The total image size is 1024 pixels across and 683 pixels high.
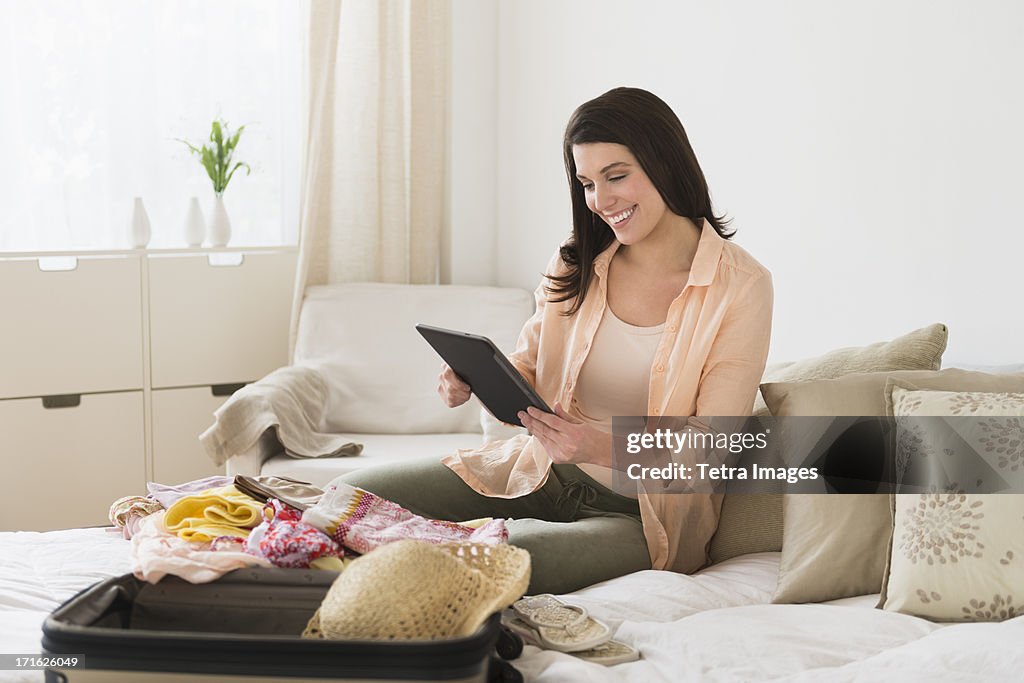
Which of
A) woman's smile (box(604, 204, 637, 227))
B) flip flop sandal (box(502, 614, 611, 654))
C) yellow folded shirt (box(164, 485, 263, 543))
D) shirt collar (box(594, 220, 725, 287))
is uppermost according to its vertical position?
woman's smile (box(604, 204, 637, 227))

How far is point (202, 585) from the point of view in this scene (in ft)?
3.99

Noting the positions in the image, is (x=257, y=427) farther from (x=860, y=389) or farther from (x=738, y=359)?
(x=860, y=389)

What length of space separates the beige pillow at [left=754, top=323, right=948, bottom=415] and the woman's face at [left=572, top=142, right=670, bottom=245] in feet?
1.28

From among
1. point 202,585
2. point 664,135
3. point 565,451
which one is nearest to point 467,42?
point 664,135

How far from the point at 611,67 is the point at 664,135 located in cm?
122

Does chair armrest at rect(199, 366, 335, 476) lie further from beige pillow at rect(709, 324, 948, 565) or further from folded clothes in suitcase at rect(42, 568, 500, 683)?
folded clothes in suitcase at rect(42, 568, 500, 683)

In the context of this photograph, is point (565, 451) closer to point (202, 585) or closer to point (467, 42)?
point (202, 585)

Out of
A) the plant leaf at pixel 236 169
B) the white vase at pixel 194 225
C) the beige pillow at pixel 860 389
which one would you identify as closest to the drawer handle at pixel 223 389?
the white vase at pixel 194 225

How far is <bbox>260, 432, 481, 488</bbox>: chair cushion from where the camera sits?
261 centimetres

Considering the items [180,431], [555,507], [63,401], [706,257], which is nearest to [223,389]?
[180,431]

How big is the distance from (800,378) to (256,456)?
142cm

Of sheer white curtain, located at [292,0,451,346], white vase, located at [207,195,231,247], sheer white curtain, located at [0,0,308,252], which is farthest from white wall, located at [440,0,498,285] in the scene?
white vase, located at [207,195,231,247]

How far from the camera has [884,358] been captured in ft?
5.95

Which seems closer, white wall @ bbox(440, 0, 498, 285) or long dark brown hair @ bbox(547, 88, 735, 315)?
long dark brown hair @ bbox(547, 88, 735, 315)
